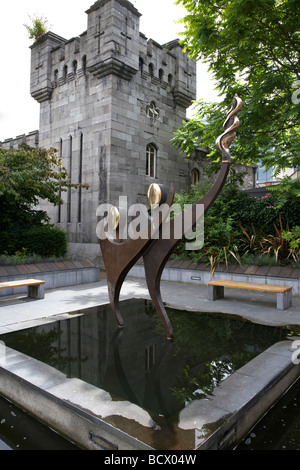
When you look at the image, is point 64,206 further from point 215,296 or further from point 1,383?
point 1,383

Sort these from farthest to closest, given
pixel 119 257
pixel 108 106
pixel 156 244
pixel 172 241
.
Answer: pixel 108 106 < pixel 119 257 < pixel 156 244 < pixel 172 241

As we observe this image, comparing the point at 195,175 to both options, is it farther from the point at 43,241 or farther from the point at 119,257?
the point at 119,257

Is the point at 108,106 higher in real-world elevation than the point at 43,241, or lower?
higher

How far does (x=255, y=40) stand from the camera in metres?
7.71

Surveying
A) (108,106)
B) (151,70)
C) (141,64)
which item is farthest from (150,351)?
(151,70)

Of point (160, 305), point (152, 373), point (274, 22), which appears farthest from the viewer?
point (274, 22)

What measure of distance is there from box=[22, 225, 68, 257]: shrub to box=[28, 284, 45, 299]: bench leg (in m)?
2.67

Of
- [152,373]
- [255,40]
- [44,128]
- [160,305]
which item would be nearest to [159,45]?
[44,128]

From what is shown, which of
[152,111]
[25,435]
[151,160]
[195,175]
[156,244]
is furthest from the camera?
[195,175]

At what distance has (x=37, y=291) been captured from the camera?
765 centimetres

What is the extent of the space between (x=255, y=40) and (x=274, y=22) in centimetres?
52

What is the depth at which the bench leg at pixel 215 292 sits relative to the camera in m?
7.57

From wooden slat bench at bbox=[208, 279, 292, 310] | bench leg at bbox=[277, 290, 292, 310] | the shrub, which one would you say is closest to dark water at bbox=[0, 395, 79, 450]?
wooden slat bench at bbox=[208, 279, 292, 310]

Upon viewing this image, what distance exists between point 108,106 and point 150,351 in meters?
11.3
